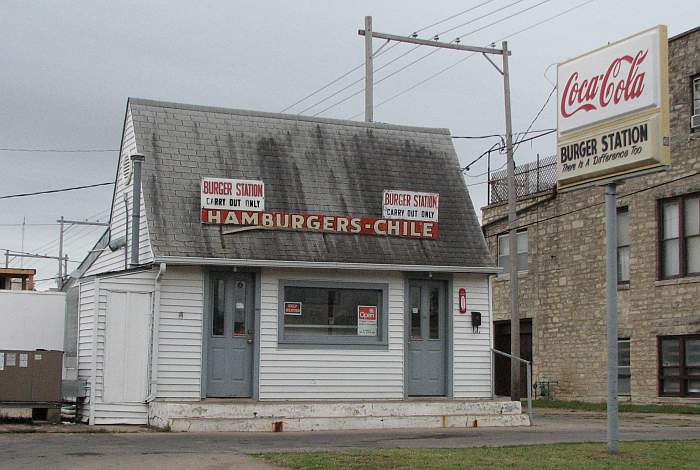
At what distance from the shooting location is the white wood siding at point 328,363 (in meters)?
19.7

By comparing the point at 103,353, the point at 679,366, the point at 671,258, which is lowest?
the point at 679,366

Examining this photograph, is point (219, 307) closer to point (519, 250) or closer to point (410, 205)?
point (410, 205)


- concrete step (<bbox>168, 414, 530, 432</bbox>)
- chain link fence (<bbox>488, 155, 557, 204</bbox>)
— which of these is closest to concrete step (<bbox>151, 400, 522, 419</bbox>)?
concrete step (<bbox>168, 414, 530, 432</bbox>)

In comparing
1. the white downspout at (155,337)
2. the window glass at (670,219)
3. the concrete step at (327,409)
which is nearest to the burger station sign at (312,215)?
the white downspout at (155,337)

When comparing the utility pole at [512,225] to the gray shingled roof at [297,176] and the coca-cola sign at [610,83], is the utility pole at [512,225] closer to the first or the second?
the gray shingled roof at [297,176]

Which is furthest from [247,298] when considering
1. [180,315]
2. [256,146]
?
[256,146]

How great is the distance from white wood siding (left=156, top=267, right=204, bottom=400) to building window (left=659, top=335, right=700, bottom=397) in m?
13.9

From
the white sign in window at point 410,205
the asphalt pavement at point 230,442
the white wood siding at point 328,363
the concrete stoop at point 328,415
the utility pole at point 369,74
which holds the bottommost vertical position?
the asphalt pavement at point 230,442

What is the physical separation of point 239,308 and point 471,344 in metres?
4.83

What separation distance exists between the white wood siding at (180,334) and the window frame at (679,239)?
13824 millimetres

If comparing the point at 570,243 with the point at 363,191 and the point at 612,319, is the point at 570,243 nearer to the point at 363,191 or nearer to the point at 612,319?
the point at 363,191

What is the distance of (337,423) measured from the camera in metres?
18.8

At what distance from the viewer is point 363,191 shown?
21.3 meters

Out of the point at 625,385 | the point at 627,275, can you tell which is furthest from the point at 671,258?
the point at 625,385
